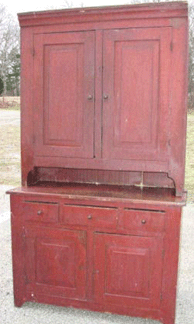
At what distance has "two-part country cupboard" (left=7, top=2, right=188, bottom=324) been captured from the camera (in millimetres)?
2064

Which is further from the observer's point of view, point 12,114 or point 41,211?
point 12,114

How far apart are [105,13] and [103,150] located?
85 centimetres

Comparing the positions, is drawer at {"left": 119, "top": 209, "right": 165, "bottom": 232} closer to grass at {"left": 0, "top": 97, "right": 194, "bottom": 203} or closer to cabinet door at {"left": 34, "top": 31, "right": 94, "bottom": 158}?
cabinet door at {"left": 34, "top": 31, "right": 94, "bottom": 158}

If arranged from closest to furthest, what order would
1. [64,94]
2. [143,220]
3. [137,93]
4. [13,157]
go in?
1. [143,220]
2. [137,93]
3. [64,94]
4. [13,157]

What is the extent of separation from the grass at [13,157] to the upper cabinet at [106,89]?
3159mm

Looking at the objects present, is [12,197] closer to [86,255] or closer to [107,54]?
[86,255]

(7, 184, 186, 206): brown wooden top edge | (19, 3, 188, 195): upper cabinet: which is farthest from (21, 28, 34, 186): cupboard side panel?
(7, 184, 186, 206): brown wooden top edge

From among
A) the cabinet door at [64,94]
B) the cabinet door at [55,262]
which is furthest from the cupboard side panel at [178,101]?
the cabinet door at [55,262]

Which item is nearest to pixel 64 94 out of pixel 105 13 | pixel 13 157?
pixel 105 13

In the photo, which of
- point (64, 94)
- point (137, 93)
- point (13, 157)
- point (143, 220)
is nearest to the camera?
point (143, 220)

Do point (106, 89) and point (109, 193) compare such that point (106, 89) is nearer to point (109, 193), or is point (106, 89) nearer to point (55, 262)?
point (109, 193)

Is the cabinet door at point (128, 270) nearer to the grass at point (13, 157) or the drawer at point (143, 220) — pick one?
the drawer at point (143, 220)

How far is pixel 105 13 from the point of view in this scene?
2.13 metres

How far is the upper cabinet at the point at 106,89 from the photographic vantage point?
2.09 metres
